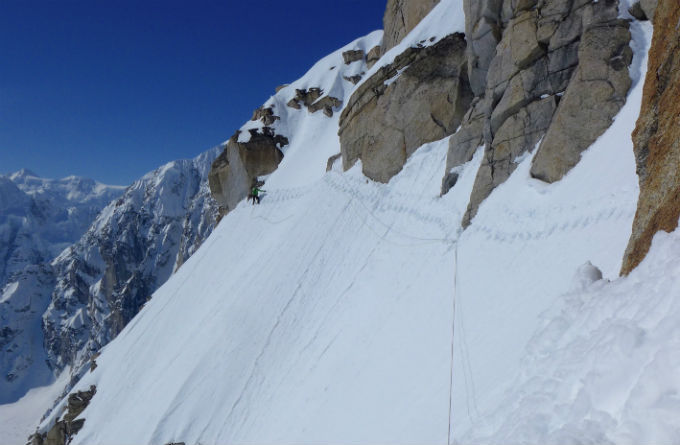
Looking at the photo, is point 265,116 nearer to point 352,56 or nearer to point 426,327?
point 352,56

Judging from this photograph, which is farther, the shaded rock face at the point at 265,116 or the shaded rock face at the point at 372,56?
the shaded rock face at the point at 372,56

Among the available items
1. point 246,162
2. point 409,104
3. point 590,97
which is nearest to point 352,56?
point 246,162

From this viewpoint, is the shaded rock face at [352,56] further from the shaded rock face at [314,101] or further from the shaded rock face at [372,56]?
the shaded rock face at [314,101]

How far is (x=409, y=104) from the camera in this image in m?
18.7

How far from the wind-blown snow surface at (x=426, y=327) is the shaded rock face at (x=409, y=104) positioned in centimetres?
97

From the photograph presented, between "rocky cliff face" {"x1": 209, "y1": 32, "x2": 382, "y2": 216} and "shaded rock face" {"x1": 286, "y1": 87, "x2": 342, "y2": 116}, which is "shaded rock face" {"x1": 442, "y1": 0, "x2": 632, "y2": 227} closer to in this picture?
"rocky cliff face" {"x1": 209, "y1": 32, "x2": 382, "y2": 216}

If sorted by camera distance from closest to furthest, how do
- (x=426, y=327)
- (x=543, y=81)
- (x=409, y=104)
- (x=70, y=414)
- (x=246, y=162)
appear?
(x=426, y=327) → (x=543, y=81) → (x=409, y=104) → (x=70, y=414) → (x=246, y=162)

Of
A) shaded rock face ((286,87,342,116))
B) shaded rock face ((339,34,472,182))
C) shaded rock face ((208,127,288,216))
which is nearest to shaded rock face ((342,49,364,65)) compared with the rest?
shaded rock face ((286,87,342,116))

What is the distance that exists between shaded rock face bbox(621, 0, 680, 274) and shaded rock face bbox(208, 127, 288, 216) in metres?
33.4

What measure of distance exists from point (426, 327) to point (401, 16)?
27.7 metres

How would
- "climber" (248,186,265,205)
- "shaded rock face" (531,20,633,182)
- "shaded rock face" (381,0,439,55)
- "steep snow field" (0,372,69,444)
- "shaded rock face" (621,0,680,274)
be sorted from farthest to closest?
"steep snow field" (0,372,69,444), "climber" (248,186,265,205), "shaded rock face" (381,0,439,55), "shaded rock face" (531,20,633,182), "shaded rock face" (621,0,680,274)

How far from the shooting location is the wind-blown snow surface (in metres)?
3.85

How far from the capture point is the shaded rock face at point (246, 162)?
3753 cm

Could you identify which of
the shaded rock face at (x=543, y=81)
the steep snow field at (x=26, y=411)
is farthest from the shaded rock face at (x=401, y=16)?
the steep snow field at (x=26, y=411)
